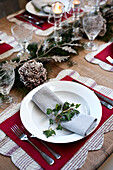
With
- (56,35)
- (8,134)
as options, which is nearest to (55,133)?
(8,134)

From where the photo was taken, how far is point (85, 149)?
680 millimetres

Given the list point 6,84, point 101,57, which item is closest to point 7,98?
point 6,84

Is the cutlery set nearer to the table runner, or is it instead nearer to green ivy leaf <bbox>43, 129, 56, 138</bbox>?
green ivy leaf <bbox>43, 129, 56, 138</bbox>

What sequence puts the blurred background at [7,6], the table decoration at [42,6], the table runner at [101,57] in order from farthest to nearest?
the blurred background at [7,6], the table decoration at [42,6], the table runner at [101,57]

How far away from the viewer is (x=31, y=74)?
2.86 ft

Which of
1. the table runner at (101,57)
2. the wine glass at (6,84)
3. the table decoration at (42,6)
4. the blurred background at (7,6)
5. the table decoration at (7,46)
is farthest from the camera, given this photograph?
the blurred background at (7,6)

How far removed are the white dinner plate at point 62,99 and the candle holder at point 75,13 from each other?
1.63 ft

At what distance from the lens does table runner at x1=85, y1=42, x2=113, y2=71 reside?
1053 millimetres

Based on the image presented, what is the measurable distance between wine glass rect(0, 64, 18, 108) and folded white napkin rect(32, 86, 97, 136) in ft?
0.37

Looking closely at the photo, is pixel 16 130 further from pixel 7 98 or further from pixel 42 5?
pixel 42 5

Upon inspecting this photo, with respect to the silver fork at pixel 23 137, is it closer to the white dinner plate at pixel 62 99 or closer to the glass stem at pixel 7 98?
the white dinner plate at pixel 62 99

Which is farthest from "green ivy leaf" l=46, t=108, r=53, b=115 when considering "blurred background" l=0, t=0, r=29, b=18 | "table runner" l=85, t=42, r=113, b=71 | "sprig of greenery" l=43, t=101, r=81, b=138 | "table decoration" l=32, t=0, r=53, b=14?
"blurred background" l=0, t=0, r=29, b=18

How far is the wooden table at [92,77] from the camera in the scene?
2.12 ft

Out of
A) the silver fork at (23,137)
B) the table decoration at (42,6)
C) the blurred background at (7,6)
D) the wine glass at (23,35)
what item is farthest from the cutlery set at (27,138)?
the blurred background at (7,6)
